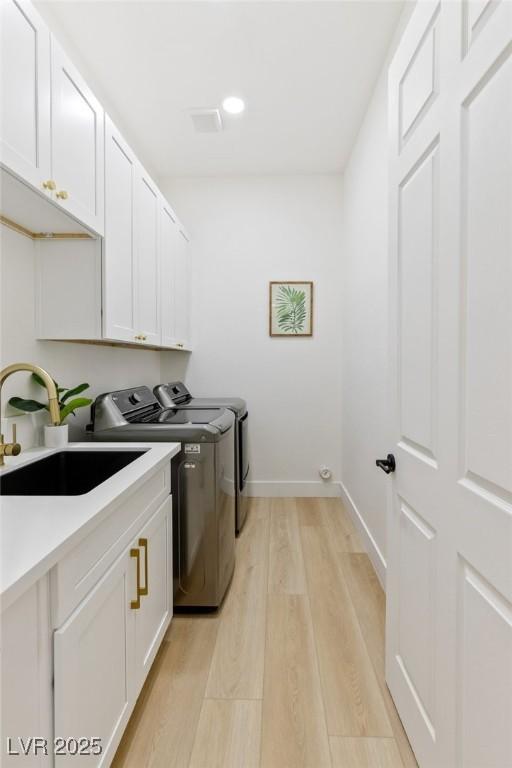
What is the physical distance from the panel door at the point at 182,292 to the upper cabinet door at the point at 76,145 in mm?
1381

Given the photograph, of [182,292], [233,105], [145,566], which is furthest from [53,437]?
[233,105]

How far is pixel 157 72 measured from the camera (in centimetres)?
231

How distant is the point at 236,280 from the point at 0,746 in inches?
132

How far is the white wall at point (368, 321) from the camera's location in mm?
2256

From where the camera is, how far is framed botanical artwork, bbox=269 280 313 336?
3.61 m

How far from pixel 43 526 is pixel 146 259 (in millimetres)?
1795

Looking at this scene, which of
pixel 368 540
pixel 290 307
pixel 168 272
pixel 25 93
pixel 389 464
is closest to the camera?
pixel 25 93

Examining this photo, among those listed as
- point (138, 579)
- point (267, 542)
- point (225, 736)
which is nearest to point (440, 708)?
point (225, 736)

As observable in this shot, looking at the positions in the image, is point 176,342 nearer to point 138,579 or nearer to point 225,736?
point 138,579

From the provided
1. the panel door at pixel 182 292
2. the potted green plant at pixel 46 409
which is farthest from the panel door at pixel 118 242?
the panel door at pixel 182 292

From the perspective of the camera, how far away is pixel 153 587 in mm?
1480

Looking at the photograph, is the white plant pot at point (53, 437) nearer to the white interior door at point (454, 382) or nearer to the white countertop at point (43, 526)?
the white countertop at point (43, 526)

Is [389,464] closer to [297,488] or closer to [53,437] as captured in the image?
[53,437]

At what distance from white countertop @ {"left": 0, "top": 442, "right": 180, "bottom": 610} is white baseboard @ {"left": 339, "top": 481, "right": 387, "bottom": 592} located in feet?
5.11
